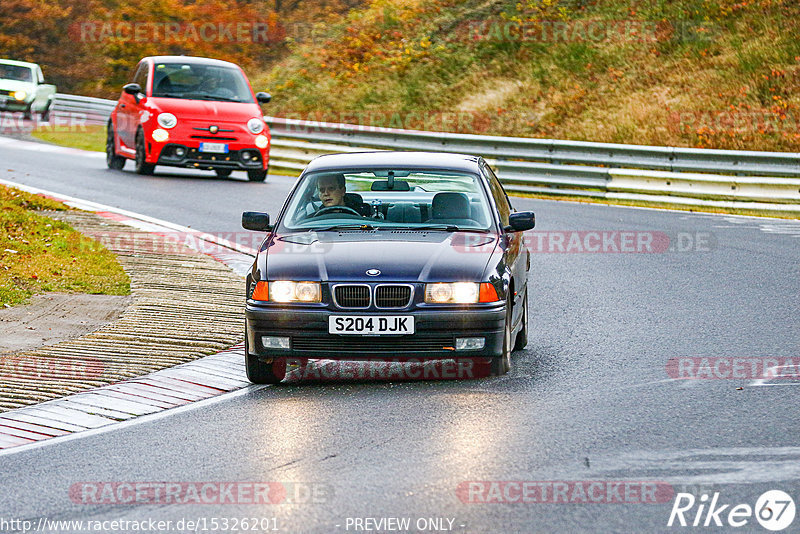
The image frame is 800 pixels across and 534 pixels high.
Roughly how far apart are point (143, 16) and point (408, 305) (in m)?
38.9

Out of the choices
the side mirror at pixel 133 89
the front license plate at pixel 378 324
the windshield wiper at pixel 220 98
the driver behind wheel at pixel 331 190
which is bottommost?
the front license plate at pixel 378 324

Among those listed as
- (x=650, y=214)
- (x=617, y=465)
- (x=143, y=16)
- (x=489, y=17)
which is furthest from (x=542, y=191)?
(x=143, y=16)

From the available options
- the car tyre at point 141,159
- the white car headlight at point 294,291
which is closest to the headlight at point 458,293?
the white car headlight at point 294,291

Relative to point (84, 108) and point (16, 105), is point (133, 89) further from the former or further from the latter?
point (16, 105)

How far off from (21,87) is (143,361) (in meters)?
29.3

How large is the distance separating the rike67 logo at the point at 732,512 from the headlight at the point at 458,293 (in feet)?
8.98

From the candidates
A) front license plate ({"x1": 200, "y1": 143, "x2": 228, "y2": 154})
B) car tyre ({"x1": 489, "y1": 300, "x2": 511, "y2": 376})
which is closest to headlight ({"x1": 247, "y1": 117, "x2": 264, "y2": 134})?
front license plate ({"x1": 200, "y1": 143, "x2": 228, "y2": 154})

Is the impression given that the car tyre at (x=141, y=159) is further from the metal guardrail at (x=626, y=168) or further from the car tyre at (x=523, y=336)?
the car tyre at (x=523, y=336)

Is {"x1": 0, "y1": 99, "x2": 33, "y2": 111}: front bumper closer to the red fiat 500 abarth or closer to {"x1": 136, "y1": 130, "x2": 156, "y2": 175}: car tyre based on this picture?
the red fiat 500 abarth

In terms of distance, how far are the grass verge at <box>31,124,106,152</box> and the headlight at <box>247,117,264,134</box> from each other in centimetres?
825

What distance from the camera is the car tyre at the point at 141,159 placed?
22.4 meters

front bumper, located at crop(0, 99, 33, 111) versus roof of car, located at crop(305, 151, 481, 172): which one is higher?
roof of car, located at crop(305, 151, 481, 172)

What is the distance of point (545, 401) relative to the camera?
7.90 meters

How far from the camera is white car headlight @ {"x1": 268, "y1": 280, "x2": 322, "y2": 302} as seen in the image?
828 centimetres
